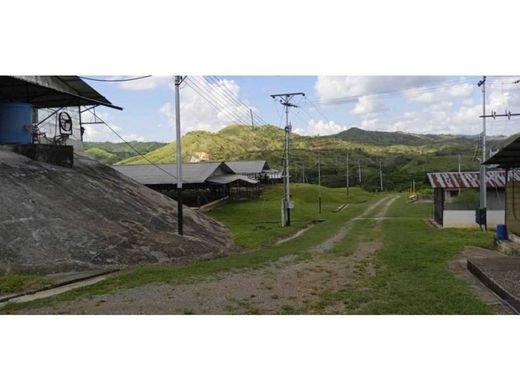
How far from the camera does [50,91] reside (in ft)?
73.3

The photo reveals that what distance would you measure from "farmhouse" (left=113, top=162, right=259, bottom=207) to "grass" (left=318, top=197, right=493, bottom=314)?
25550 mm

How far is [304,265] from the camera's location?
14922 mm

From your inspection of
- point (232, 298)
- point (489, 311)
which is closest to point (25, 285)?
point (232, 298)

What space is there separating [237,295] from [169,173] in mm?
36284

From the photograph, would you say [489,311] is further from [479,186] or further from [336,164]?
[336,164]

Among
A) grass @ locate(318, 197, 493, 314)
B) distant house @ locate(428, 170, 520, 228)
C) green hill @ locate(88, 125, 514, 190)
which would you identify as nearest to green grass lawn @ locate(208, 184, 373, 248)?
grass @ locate(318, 197, 493, 314)

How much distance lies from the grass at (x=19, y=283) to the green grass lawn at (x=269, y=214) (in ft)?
38.7

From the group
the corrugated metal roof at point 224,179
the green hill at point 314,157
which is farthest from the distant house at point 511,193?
the green hill at point 314,157

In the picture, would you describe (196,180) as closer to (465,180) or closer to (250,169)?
(465,180)

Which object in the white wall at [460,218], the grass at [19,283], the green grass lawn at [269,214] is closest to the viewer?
the grass at [19,283]

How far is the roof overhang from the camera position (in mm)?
20672

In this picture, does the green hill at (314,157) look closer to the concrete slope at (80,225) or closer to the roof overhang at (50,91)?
the roof overhang at (50,91)

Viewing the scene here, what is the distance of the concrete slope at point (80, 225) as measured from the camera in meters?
13.2

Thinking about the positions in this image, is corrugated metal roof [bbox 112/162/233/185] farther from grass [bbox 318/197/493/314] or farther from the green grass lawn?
grass [bbox 318/197/493/314]
